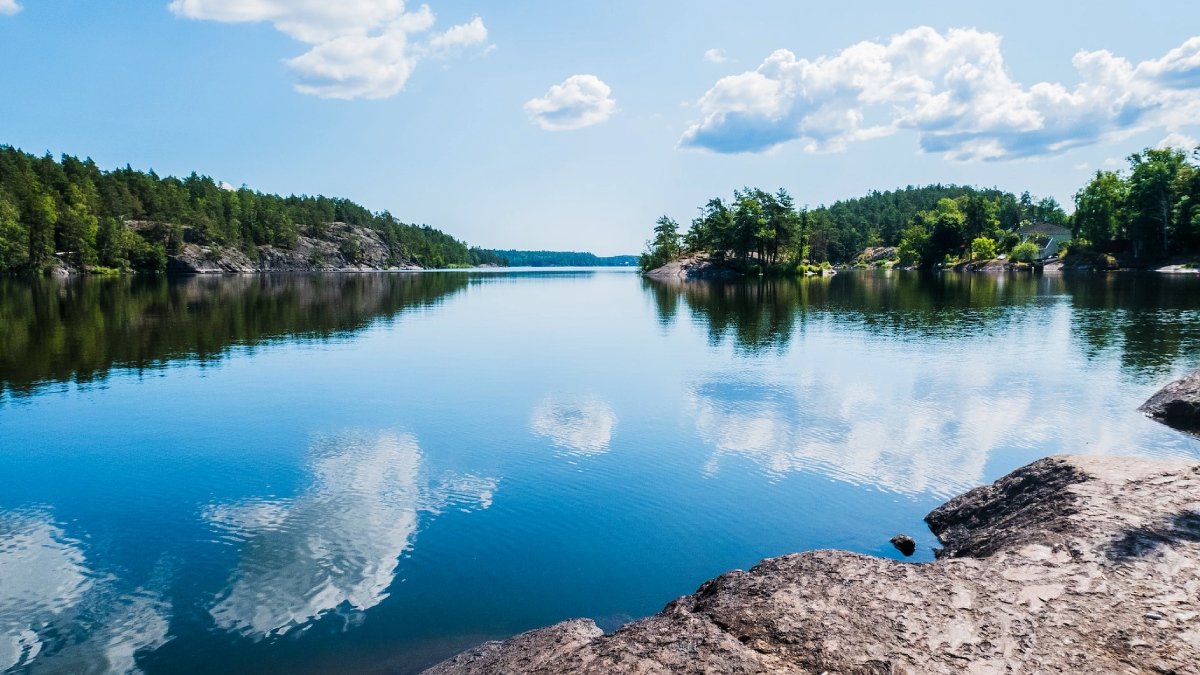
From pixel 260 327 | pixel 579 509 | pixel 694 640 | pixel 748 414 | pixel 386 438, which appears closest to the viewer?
pixel 694 640

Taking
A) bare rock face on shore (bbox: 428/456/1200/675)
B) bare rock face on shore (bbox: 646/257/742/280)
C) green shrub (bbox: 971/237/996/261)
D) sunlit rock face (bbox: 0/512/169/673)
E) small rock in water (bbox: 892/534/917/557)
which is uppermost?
green shrub (bbox: 971/237/996/261)

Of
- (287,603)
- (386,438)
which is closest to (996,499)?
(287,603)

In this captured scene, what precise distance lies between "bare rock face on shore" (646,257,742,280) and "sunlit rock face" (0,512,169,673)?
13330 cm

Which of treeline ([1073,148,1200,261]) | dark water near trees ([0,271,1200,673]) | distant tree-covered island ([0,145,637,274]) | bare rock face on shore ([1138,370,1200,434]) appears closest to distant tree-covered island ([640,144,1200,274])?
treeline ([1073,148,1200,261])

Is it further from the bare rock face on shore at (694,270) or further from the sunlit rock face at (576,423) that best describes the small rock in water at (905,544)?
the bare rock face on shore at (694,270)

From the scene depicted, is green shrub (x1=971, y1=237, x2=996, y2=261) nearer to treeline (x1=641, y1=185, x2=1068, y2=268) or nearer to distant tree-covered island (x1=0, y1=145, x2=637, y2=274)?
treeline (x1=641, y1=185, x2=1068, y2=268)

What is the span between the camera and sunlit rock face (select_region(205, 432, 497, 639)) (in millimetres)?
10727

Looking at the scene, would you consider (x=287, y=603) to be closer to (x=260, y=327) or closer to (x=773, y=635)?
(x=773, y=635)

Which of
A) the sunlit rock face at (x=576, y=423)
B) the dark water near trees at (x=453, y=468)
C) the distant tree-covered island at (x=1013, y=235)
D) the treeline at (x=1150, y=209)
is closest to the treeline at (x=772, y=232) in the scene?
the distant tree-covered island at (x=1013, y=235)

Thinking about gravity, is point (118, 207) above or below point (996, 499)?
above

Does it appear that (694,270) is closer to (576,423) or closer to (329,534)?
(576,423)

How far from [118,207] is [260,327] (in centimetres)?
14506

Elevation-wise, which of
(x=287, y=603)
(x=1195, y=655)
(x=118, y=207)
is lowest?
(x=287, y=603)

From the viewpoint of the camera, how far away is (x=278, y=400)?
2553 centimetres
